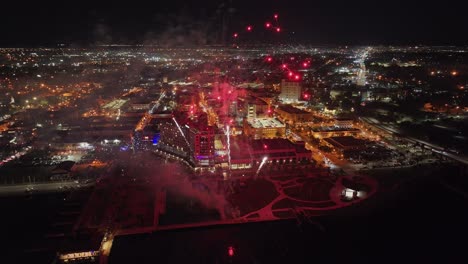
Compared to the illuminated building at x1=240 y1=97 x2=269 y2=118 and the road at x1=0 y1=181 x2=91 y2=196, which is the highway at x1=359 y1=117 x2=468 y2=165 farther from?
the road at x1=0 y1=181 x2=91 y2=196

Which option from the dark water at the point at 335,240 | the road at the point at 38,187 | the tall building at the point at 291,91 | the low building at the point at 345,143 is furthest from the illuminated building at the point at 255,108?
the road at the point at 38,187

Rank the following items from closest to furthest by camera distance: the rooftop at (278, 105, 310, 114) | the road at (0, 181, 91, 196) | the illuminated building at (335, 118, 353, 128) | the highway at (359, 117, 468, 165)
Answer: the road at (0, 181, 91, 196) < the highway at (359, 117, 468, 165) < the illuminated building at (335, 118, 353, 128) < the rooftop at (278, 105, 310, 114)

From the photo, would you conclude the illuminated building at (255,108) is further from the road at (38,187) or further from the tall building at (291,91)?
the road at (38,187)

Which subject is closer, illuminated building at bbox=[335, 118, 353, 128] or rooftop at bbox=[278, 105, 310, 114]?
illuminated building at bbox=[335, 118, 353, 128]

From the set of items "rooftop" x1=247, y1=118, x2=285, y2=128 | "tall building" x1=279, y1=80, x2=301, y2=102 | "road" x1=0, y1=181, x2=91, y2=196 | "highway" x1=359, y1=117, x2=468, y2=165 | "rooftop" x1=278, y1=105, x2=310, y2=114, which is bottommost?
"road" x1=0, y1=181, x2=91, y2=196

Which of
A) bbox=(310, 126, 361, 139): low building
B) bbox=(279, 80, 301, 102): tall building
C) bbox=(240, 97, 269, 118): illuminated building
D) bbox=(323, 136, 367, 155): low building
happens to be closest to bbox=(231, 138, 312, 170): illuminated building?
bbox=(323, 136, 367, 155): low building

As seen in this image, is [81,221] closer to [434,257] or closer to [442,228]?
[434,257]

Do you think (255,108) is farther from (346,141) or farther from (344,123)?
(346,141)
